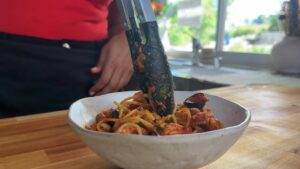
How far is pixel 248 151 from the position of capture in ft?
2.08

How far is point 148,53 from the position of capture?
0.51 m

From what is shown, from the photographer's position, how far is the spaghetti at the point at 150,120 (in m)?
0.46

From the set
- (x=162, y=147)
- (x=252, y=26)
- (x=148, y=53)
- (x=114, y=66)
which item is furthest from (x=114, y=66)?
(x=252, y=26)

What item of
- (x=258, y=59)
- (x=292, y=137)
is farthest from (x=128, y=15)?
(x=258, y=59)

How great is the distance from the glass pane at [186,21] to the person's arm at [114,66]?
1.71 metres

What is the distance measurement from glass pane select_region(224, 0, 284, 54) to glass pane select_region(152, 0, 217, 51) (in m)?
0.17

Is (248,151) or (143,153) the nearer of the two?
(143,153)

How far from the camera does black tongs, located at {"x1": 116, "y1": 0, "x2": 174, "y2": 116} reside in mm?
507

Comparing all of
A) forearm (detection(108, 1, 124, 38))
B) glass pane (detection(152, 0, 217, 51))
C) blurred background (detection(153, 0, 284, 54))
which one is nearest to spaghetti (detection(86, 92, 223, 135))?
forearm (detection(108, 1, 124, 38))

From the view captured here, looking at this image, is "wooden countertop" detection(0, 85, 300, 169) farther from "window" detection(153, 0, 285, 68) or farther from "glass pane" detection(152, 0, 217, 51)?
"glass pane" detection(152, 0, 217, 51)

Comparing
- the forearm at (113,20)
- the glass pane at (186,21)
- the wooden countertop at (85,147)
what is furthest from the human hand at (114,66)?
the glass pane at (186,21)

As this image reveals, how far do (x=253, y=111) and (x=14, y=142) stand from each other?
59 cm

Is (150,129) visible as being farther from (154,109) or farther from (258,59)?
(258,59)

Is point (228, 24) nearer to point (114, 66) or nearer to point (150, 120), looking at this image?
point (114, 66)
